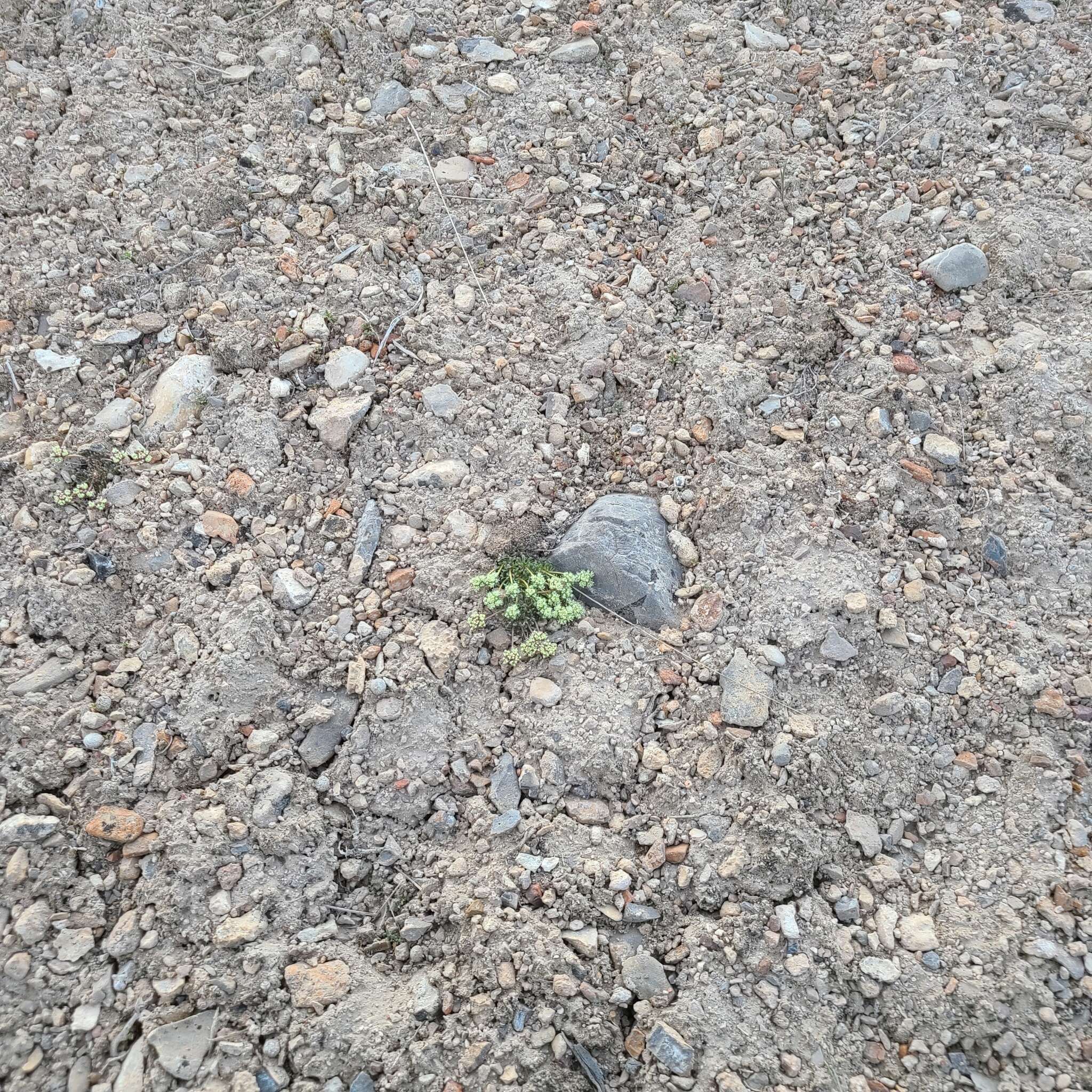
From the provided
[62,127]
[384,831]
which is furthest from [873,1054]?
[62,127]

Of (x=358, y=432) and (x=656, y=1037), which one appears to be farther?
(x=358, y=432)

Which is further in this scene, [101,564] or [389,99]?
[389,99]

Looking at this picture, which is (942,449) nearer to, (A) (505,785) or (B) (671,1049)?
(A) (505,785)

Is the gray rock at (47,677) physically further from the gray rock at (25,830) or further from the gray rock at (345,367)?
the gray rock at (345,367)

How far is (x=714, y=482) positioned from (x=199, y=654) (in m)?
1.98

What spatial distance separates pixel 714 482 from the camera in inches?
131

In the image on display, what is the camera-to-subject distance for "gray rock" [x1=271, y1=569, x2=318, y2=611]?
3.15m

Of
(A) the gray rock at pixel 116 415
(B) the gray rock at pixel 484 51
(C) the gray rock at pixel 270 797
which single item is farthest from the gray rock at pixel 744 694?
(B) the gray rock at pixel 484 51

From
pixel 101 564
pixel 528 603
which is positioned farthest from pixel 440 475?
pixel 101 564

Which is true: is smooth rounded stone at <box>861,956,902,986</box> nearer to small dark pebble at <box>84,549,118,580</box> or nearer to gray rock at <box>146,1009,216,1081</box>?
gray rock at <box>146,1009,216,1081</box>

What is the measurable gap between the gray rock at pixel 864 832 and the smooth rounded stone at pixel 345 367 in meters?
2.47

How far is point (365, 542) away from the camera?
128 inches

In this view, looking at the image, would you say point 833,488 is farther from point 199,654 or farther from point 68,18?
point 68,18

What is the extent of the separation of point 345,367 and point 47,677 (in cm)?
159
